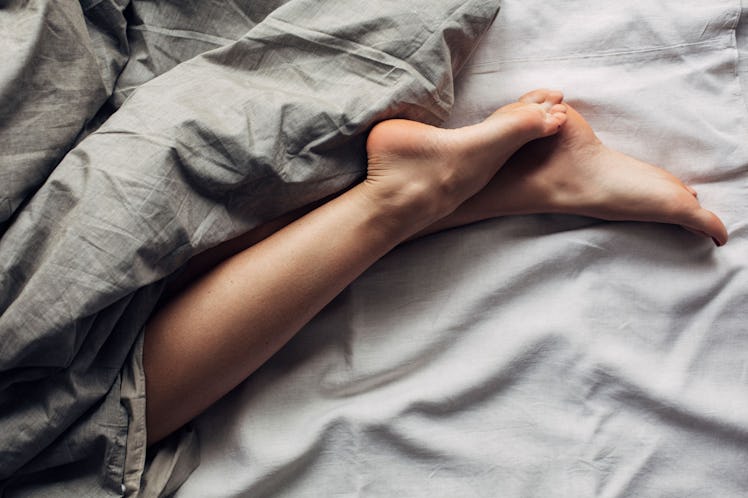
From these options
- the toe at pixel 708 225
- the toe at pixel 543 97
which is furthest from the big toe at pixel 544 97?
the toe at pixel 708 225

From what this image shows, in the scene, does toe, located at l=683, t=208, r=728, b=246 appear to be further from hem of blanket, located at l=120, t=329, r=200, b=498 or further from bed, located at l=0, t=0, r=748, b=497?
hem of blanket, located at l=120, t=329, r=200, b=498

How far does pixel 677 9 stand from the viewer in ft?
2.79

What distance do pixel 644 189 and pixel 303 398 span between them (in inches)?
18.0

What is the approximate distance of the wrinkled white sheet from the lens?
0.79 meters

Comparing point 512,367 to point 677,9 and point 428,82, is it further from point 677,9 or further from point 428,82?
point 677,9

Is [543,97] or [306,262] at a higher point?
[543,97]

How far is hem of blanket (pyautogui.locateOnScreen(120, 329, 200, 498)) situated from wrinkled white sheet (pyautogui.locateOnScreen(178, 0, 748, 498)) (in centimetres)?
3

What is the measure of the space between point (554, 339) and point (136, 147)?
492mm

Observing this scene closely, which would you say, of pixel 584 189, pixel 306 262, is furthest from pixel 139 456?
pixel 584 189

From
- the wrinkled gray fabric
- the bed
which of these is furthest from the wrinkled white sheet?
the wrinkled gray fabric

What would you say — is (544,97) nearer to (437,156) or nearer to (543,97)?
(543,97)

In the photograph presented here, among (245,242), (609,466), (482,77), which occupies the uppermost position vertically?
(482,77)

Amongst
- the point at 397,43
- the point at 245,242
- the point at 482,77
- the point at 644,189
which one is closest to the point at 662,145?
the point at 644,189

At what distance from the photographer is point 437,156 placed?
0.78 m
